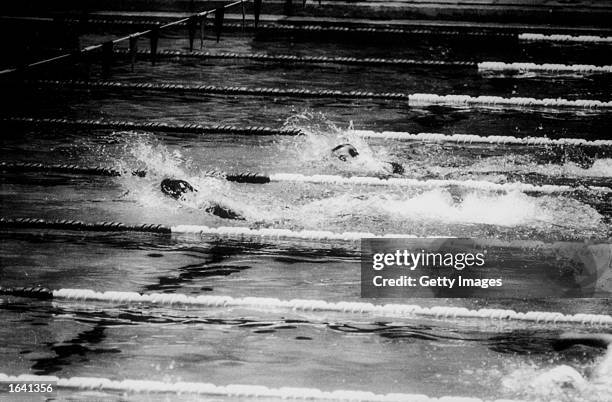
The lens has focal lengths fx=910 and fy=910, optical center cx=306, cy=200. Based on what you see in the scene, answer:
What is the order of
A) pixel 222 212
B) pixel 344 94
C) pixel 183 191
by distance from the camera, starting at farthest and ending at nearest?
pixel 344 94 < pixel 183 191 < pixel 222 212

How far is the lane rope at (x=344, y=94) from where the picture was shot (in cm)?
483

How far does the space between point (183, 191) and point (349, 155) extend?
82 centimetres

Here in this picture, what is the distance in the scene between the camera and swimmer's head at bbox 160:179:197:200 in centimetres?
347

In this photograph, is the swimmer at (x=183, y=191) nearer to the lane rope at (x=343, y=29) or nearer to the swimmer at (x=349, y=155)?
the swimmer at (x=349, y=155)

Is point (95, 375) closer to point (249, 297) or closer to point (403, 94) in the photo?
point (249, 297)

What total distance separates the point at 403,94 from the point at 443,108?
0.27 m

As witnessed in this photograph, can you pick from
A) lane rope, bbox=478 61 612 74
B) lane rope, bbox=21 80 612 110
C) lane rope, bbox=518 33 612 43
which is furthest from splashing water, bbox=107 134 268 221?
lane rope, bbox=518 33 612 43

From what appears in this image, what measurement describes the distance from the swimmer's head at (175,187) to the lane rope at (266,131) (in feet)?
2.58

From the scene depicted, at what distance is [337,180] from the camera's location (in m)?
3.64

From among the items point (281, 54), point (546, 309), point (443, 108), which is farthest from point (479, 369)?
point (281, 54)

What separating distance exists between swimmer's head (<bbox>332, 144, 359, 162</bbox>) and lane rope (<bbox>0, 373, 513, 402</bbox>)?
73.7 inches

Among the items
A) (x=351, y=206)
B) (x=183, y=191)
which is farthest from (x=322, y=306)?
(x=183, y=191)

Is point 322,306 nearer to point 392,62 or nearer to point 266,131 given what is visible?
point 266,131

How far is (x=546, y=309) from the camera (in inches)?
102
